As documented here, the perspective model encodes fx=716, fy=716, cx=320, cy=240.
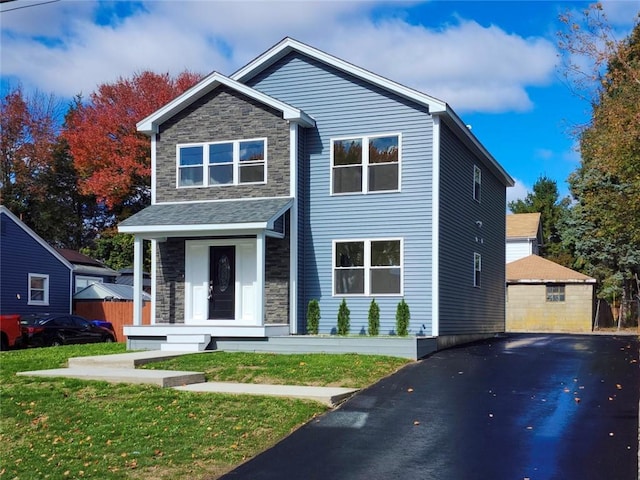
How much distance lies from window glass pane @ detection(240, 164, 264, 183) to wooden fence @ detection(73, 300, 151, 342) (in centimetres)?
1324

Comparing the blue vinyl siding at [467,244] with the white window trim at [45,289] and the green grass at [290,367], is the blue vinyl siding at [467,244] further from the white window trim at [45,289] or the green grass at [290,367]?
the white window trim at [45,289]

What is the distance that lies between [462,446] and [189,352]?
902 centimetres

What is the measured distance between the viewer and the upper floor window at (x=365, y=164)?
715 inches

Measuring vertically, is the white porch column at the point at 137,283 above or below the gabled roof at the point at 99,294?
above

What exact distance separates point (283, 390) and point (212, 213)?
7649 mm

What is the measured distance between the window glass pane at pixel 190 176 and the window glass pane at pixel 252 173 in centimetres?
127

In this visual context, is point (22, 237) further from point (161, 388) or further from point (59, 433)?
point (59, 433)

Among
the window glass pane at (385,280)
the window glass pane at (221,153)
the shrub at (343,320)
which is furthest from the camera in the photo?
the window glass pane at (221,153)

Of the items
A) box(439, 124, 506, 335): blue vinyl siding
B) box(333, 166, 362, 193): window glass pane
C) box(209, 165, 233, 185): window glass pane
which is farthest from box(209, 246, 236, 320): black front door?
box(439, 124, 506, 335): blue vinyl siding

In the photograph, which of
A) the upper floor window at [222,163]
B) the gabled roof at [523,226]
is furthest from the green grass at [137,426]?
the gabled roof at [523,226]

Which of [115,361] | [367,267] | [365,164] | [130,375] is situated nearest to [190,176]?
[365,164]

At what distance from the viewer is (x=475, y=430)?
8961mm

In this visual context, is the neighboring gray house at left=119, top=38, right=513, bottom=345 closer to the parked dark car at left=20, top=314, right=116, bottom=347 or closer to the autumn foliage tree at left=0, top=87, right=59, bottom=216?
the parked dark car at left=20, top=314, right=116, bottom=347

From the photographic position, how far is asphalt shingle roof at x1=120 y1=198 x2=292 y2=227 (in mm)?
17172
